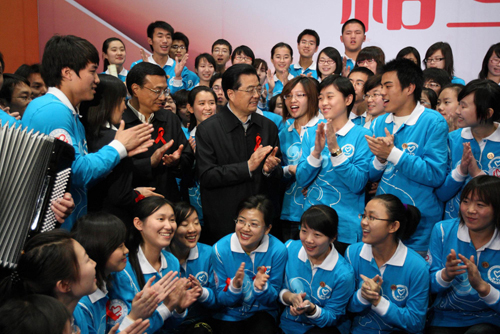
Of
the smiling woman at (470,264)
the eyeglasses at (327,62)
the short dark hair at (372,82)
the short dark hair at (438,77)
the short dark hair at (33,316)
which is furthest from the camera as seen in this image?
the eyeglasses at (327,62)

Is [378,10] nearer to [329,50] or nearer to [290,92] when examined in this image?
[329,50]

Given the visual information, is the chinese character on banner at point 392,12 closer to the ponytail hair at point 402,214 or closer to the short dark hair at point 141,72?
the short dark hair at point 141,72

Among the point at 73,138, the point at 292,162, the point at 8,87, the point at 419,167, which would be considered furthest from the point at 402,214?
the point at 8,87

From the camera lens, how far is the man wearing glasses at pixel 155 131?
2932 millimetres

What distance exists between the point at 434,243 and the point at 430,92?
1.43 meters

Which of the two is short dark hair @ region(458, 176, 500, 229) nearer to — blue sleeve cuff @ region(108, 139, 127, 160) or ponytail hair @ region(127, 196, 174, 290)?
ponytail hair @ region(127, 196, 174, 290)

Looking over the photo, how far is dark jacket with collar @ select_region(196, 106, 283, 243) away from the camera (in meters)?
2.97

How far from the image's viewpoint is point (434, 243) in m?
2.75

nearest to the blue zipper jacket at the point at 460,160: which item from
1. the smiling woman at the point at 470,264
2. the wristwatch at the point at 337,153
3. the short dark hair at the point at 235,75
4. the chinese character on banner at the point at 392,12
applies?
the smiling woman at the point at 470,264

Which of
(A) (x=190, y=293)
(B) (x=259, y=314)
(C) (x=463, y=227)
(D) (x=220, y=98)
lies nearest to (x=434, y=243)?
(C) (x=463, y=227)

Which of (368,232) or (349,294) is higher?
(368,232)

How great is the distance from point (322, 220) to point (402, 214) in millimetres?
445

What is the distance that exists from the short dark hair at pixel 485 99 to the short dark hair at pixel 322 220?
41.6 inches

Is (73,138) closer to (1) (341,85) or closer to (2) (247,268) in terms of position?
(2) (247,268)
